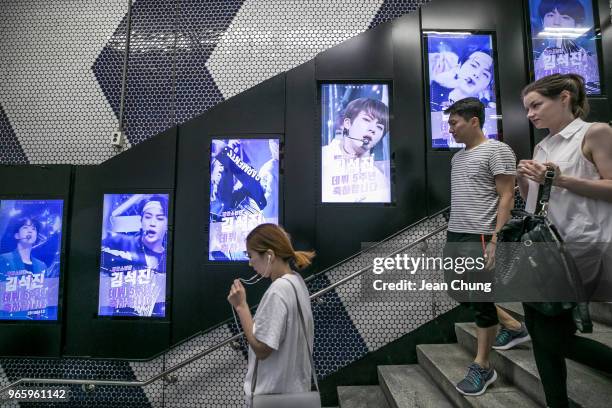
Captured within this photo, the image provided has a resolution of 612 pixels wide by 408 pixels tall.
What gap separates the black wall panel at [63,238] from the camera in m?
3.15

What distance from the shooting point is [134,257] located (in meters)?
3.16

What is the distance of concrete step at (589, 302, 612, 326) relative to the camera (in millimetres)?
2020

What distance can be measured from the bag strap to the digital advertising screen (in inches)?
75.2

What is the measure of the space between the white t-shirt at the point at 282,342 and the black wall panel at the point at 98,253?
6.61 ft

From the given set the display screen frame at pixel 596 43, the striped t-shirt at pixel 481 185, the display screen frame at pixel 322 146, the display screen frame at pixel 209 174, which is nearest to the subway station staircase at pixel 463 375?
the striped t-shirt at pixel 481 185

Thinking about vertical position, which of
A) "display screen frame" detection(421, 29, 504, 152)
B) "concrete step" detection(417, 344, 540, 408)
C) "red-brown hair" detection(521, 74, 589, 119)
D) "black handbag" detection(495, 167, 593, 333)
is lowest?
"concrete step" detection(417, 344, 540, 408)

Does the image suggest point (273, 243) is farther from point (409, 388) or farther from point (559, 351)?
point (409, 388)

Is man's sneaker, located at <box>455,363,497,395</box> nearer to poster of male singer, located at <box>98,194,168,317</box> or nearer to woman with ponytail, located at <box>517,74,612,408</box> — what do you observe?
woman with ponytail, located at <box>517,74,612,408</box>

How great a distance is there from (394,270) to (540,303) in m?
1.64

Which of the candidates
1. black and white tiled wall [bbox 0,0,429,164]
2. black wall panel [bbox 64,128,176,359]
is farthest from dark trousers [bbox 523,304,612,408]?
black and white tiled wall [bbox 0,0,429,164]

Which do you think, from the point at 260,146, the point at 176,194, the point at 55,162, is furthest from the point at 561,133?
the point at 55,162

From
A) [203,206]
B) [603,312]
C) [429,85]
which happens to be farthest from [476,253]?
[203,206]

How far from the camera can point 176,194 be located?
3180 millimetres

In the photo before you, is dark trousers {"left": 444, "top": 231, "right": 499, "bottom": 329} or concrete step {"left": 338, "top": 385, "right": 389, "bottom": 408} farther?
concrete step {"left": 338, "top": 385, "right": 389, "bottom": 408}
